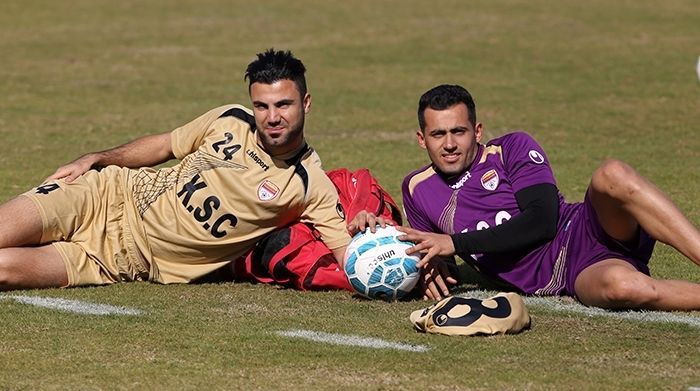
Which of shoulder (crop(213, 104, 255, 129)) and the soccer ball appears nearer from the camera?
the soccer ball

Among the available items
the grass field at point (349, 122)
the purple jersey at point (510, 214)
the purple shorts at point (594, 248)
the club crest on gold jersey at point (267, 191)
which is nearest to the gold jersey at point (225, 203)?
the club crest on gold jersey at point (267, 191)

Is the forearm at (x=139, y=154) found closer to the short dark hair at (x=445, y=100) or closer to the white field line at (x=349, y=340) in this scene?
the short dark hair at (x=445, y=100)

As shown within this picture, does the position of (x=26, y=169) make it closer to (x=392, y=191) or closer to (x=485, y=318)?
(x=392, y=191)

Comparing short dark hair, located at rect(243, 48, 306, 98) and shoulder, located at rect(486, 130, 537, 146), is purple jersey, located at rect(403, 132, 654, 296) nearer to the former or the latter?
shoulder, located at rect(486, 130, 537, 146)

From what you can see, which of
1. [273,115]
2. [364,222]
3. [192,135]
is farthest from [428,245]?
[192,135]

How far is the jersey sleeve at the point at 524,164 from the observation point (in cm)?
820

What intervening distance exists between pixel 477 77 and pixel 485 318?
13302mm

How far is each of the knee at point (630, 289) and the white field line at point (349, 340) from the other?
1.36m

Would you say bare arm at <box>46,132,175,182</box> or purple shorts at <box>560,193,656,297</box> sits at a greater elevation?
bare arm at <box>46,132,175,182</box>

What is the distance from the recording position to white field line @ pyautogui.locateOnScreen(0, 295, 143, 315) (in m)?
7.75

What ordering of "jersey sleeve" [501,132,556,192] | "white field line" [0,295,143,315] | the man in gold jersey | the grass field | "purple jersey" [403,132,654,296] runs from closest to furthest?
the grass field → "white field line" [0,295,143,315] → "purple jersey" [403,132,654,296] → "jersey sleeve" [501,132,556,192] → the man in gold jersey

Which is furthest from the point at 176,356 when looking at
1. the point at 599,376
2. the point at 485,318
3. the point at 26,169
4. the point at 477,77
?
the point at 477,77

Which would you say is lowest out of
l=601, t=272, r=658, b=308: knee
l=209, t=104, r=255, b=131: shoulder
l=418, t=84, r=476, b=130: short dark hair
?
l=601, t=272, r=658, b=308: knee

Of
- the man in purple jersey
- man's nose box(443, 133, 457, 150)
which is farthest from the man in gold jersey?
man's nose box(443, 133, 457, 150)
